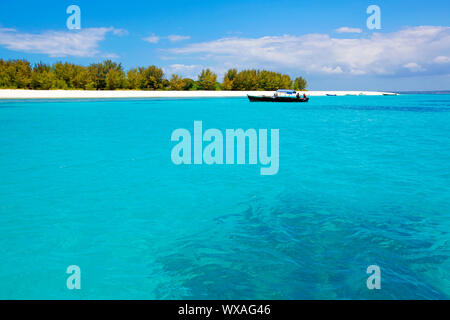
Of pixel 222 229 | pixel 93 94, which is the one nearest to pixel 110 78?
pixel 93 94

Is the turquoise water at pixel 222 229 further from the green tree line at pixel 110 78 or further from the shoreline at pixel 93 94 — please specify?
the green tree line at pixel 110 78

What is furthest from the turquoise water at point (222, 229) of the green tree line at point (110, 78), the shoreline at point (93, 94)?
the green tree line at point (110, 78)

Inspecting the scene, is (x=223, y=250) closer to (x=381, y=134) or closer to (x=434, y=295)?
(x=434, y=295)

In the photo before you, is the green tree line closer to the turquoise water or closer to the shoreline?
the shoreline

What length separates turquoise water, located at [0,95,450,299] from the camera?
6078 millimetres

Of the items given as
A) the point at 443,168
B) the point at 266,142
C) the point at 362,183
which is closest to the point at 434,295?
the point at 362,183

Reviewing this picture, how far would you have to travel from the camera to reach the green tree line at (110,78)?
315 feet

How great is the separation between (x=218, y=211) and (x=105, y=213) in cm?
343

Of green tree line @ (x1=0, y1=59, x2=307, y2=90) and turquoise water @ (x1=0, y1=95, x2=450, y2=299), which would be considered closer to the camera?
turquoise water @ (x1=0, y1=95, x2=450, y2=299)

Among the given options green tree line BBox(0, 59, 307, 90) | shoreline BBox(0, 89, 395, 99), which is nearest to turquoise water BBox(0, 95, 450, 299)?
shoreline BBox(0, 89, 395, 99)

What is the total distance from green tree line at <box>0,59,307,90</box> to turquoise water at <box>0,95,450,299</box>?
9417 centimetres

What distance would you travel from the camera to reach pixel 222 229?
8562mm

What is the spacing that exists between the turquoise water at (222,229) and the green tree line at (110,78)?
94.2m

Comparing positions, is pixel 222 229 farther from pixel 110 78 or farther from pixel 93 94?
pixel 110 78
